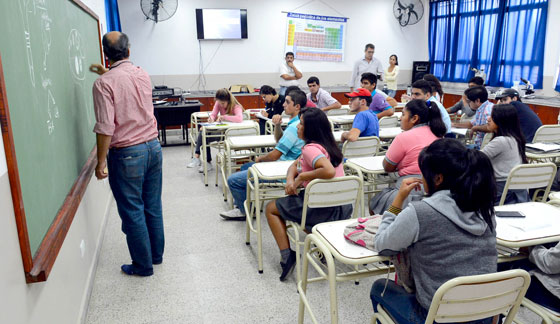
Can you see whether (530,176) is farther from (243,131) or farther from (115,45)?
(115,45)

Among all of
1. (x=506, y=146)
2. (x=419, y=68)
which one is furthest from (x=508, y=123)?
(x=419, y=68)

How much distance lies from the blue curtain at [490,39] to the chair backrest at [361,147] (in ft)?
17.1

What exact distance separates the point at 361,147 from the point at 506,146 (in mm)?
1128

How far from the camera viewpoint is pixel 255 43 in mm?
8156

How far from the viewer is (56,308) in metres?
1.59

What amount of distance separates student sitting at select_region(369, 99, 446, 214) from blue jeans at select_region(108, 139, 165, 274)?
4.74ft

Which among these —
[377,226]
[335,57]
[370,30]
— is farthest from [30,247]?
[370,30]

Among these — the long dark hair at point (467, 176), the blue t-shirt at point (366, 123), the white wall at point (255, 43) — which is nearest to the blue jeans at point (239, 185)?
the blue t-shirt at point (366, 123)

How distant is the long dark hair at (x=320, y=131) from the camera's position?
2.32 metres

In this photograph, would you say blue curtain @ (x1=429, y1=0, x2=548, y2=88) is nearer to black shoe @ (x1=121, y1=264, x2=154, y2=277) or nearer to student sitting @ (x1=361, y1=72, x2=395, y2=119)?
student sitting @ (x1=361, y1=72, x2=395, y2=119)

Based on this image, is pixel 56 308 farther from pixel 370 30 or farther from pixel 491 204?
pixel 370 30

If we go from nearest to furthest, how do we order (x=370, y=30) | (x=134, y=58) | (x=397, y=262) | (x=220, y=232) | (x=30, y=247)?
(x=30, y=247), (x=397, y=262), (x=220, y=232), (x=134, y=58), (x=370, y=30)

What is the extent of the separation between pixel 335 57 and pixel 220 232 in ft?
21.1

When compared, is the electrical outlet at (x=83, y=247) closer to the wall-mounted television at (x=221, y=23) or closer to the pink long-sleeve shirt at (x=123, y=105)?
the pink long-sleeve shirt at (x=123, y=105)
